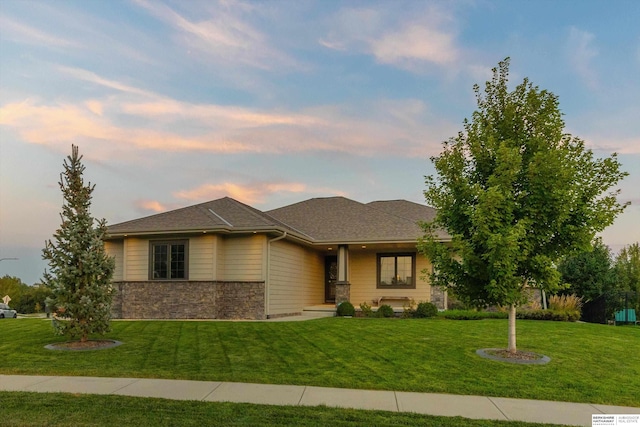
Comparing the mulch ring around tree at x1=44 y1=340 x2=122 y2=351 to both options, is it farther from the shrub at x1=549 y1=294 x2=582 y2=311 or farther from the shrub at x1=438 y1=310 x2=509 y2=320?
the shrub at x1=549 y1=294 x2=582 y2=311

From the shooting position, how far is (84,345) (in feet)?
31.3

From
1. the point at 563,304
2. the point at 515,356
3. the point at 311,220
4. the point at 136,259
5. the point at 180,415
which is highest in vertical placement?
the point at 311,220

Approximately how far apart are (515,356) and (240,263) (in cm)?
1025

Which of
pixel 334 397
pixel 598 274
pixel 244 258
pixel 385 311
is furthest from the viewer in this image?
pixel 598 274

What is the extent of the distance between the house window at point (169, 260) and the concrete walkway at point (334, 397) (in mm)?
9517

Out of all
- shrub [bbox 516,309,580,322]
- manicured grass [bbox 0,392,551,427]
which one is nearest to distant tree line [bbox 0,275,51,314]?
shrub [bbox 516,309,580,322]

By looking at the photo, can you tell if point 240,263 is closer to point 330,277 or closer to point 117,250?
point 117,250

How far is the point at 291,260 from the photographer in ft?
58.5

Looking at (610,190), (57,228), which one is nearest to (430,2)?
(610,190)

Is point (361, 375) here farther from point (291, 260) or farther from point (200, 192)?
point (200, 192)

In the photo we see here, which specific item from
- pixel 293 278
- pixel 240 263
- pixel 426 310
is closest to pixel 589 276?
pixel 426 310

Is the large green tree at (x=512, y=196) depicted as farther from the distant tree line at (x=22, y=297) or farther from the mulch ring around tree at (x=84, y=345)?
the distant tree line at (x=22, y=297)

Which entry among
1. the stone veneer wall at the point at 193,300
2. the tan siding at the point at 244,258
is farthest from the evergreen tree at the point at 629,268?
the stone veneer wall at the point at 193,300

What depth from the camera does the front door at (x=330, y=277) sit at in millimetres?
21719
